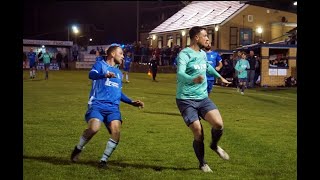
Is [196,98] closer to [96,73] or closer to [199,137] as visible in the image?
[199,137]

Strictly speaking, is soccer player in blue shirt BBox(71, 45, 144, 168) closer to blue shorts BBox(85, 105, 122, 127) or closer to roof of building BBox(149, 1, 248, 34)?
blue shorts BBox(85, 105, 122, 127)

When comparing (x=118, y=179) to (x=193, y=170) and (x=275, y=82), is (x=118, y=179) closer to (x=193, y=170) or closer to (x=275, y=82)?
(x=193, y=170)

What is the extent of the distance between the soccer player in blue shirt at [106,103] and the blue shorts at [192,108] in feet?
3.13

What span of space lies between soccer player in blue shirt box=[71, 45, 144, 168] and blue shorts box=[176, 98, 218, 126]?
0.96 metres

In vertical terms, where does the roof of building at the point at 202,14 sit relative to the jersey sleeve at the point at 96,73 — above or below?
above

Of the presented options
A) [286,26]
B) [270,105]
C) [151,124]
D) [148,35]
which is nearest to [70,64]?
[148,35]

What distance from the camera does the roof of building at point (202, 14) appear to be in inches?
2057

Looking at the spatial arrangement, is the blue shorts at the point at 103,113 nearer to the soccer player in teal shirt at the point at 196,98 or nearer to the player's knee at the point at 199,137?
the soccer player in teal shirt at the point at 196,98

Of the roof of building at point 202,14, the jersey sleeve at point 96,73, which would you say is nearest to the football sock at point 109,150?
the jersey sleeve at point 96,73

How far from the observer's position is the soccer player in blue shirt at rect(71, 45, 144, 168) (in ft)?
27.4
